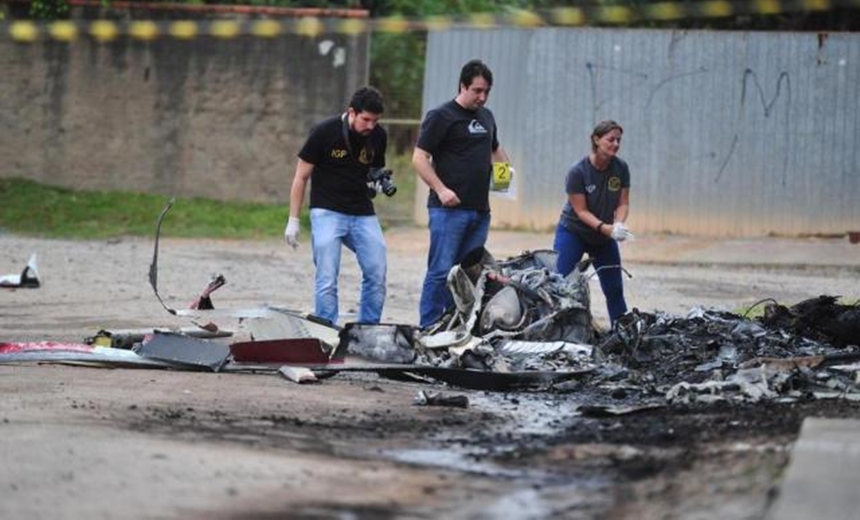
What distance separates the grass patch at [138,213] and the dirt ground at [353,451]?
10344 mm

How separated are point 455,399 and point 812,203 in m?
12.4

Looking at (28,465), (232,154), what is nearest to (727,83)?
(232,154)

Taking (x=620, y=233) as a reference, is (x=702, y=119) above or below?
above

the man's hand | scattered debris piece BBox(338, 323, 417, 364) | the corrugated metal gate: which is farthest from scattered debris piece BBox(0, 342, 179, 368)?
the corrugated metal gate

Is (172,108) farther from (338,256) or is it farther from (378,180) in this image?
(338,256)

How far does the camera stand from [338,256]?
11.3 m

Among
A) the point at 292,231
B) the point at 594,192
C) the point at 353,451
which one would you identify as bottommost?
the point at 353,451

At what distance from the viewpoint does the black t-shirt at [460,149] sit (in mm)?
11430

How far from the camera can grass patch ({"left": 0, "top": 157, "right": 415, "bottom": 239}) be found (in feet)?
71.2

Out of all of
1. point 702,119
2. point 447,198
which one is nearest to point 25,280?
point 447,198

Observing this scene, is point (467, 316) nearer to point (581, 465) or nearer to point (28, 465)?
point (581, 465)

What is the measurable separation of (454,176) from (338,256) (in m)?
0.95

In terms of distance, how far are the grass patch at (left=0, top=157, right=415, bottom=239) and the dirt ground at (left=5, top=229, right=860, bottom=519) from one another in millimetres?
10344

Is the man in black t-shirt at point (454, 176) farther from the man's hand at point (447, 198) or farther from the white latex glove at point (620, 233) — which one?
the white latex glove at point (620, 233)
